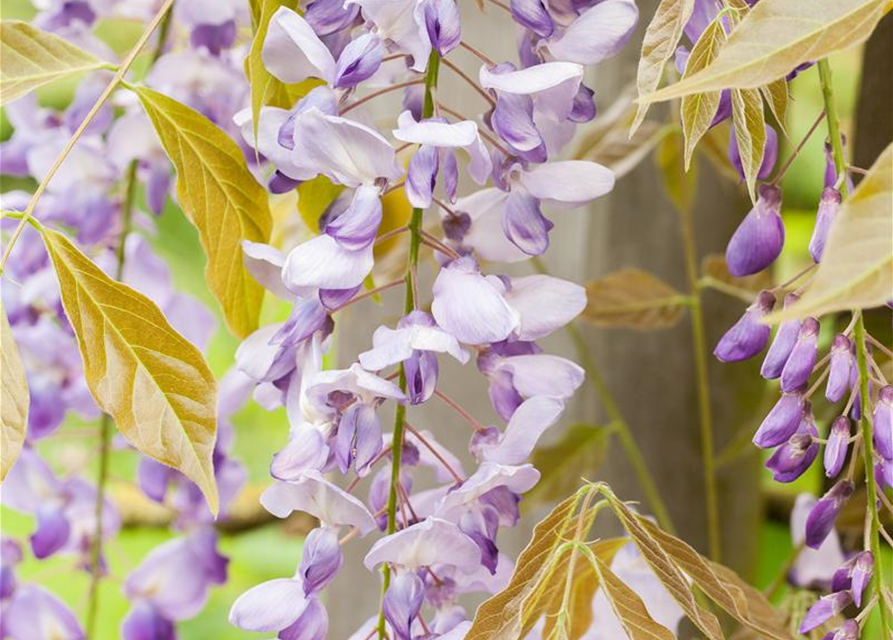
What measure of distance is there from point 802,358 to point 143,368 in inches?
7.5

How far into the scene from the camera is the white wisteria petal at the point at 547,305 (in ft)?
1.23

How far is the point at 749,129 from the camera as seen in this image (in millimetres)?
319

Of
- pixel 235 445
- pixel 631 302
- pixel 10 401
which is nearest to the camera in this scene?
pixel 10 401

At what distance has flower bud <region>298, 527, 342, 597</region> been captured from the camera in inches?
14.1

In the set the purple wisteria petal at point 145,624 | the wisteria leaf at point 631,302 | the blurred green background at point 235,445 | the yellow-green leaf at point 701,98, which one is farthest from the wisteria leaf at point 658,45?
the blurred green background at point 235,445

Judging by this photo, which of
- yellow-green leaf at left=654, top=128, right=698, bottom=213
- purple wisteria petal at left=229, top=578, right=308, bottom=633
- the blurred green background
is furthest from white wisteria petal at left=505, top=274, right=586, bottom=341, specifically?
the blurred green background

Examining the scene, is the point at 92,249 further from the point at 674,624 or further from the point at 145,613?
the point at 674,624

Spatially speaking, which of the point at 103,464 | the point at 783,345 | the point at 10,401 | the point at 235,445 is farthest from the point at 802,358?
the point at 235,445

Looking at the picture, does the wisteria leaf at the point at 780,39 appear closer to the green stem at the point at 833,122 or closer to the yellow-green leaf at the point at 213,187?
the green stem at the point at 833,122

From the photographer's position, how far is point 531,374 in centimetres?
38

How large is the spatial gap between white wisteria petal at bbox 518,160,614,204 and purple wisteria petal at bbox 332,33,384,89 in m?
0.06

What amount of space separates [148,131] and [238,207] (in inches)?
7.0

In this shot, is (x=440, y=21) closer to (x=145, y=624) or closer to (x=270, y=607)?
(x=270, y=607)

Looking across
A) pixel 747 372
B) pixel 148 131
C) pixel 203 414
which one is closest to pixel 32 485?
pixel 148 131
